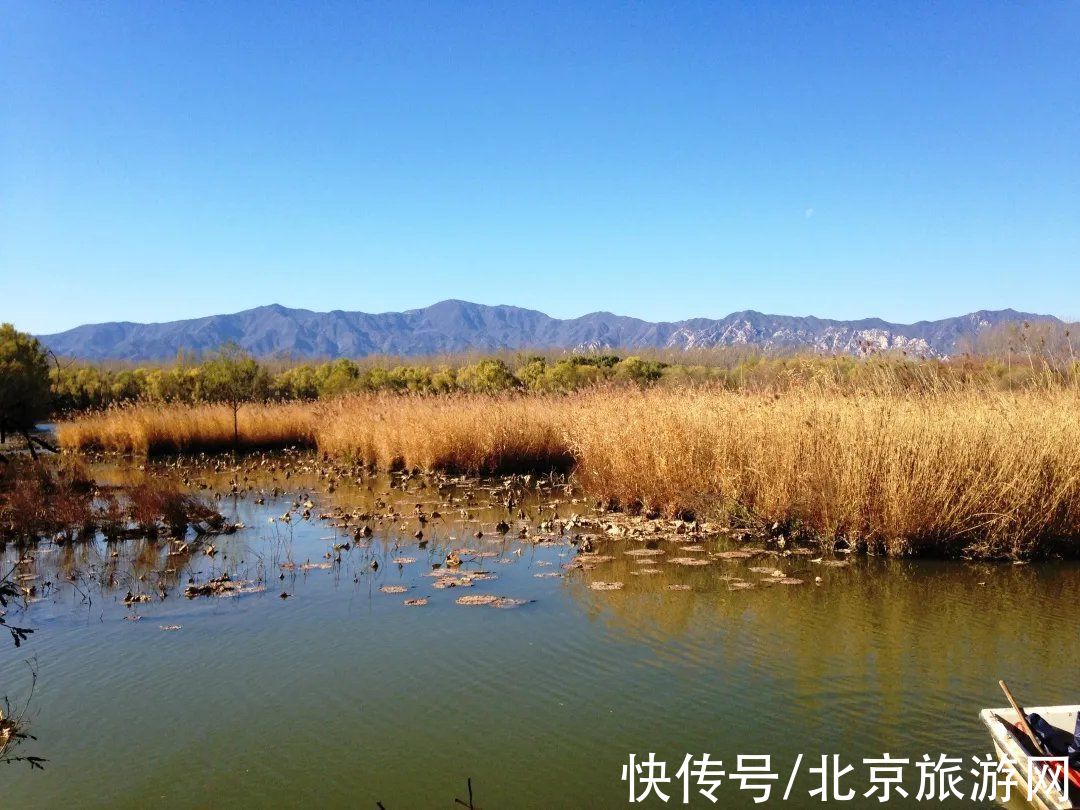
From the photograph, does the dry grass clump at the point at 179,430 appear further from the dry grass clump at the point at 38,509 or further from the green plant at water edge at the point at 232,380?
the dry grass clump at the point at 38,509

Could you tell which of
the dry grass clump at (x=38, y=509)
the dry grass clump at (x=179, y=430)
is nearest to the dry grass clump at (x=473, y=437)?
the dry grass clump at (x=179, y=430)

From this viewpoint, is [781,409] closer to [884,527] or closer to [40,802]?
[884,527]

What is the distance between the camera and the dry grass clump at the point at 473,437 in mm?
17000

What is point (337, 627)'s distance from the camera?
721 centimetres

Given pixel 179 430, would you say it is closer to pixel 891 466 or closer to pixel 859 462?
pixel 859 462

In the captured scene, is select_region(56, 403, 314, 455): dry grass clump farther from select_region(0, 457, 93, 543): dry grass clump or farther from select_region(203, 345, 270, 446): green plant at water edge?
select_region(0, 457, 93, 543): dry grass clump

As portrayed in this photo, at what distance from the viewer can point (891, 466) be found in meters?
9.10

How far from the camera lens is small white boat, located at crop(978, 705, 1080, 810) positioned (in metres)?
3.53

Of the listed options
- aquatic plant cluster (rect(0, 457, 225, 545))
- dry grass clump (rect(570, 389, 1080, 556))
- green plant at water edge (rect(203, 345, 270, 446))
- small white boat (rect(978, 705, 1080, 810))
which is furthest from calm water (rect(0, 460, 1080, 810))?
green plant at water edge (rect(203, 345, 270, 446))

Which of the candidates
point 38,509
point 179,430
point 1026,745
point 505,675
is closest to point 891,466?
point 505,675

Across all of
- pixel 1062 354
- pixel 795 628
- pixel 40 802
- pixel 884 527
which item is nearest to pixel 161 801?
pixel 40 802

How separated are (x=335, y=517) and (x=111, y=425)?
44.3ft

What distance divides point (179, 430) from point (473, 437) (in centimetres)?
1000

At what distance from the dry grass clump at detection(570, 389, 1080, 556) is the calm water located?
620 mm
